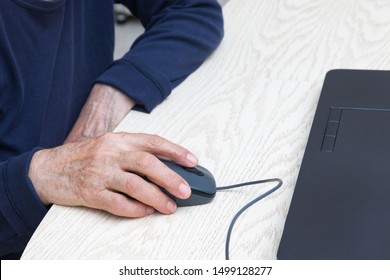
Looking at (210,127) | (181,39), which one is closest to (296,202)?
(210,127)

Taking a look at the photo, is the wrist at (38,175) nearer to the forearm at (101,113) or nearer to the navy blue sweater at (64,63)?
the navy blue sweater at (64,63)

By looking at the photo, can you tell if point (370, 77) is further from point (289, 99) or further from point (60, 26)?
point (60, 26)

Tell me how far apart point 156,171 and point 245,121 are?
21 cm

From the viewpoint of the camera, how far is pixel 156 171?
0.76m

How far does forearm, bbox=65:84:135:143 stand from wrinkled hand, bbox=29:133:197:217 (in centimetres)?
19

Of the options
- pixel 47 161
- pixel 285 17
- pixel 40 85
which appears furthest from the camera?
pixel 285 17

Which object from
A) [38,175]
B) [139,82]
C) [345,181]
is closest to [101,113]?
[139,82]

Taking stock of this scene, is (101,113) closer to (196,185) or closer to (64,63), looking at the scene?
(64,63)

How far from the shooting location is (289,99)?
95cm

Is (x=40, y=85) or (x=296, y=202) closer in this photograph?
(x=296, y=202)

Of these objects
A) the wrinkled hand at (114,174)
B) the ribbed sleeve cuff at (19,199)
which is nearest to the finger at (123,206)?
the wrinkled hand at (114,174)

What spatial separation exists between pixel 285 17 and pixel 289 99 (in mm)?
294

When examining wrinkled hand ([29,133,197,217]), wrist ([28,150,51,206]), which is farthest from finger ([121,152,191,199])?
wrist ([28,150,51,206])

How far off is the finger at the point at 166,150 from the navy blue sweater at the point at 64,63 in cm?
17
